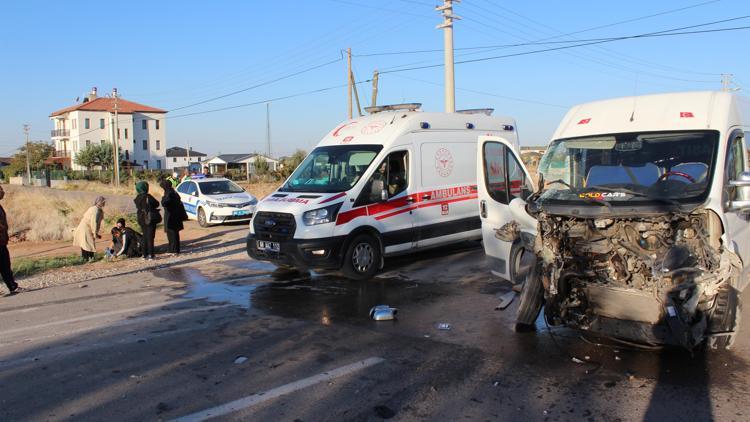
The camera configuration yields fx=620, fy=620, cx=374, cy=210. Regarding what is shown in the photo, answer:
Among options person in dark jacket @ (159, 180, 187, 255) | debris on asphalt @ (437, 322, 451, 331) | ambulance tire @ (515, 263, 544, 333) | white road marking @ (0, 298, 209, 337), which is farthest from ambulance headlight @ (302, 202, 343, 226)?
person in dark jacket @ (159, 180, 187, 255)

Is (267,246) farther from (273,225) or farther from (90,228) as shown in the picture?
(90,228)

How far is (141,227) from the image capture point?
12.5 meters

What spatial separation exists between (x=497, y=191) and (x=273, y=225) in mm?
3473

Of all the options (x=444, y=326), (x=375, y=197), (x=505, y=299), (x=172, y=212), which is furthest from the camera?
(x=172, y=212)

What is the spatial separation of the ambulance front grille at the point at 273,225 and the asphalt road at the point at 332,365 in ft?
3.78

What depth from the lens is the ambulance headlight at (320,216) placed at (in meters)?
9.26

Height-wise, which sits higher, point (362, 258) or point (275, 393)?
point (362, 258)

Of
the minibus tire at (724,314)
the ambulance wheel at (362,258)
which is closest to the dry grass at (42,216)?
the ambulance wheel at (362,258)

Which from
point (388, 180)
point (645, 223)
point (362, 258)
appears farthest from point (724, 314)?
point (388, 180)

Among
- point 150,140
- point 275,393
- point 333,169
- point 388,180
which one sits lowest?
point 275,393

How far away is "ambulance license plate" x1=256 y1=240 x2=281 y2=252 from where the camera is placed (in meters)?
9.50

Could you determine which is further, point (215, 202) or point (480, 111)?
point (215, 202)

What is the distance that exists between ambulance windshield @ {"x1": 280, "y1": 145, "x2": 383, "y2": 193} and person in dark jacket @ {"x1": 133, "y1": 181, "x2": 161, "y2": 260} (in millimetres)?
3355

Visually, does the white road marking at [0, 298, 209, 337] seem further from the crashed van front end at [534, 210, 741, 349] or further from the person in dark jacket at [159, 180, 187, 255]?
the crashed van front end at [534, 210, 741, 349]
